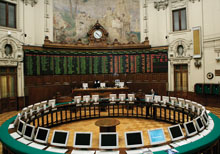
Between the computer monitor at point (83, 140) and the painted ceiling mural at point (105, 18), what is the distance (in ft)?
36.9

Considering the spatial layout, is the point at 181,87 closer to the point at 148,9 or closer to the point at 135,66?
the point at 135,66

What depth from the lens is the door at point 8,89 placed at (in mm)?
10523

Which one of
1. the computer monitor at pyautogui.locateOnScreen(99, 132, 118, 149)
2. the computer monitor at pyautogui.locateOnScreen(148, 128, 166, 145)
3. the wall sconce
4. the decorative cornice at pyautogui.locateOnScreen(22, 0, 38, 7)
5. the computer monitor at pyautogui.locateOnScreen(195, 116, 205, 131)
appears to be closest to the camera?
the computer monitor at pyautogui.locateOnScreen(99, 132, 118, 149)

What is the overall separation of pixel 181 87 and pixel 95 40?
8.19 m

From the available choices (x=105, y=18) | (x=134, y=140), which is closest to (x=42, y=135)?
(x=134, y=140)

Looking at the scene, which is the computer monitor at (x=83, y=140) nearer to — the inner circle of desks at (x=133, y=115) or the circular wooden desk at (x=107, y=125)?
the inner circle of desks at (x=133, y=115)

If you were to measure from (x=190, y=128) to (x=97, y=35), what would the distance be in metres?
11.4

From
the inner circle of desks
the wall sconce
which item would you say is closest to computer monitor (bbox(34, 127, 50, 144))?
the inner circle of desks

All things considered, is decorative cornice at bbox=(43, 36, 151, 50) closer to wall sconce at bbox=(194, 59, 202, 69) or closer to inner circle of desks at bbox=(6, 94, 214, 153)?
wall sconce at bbox=(194, 59, 202, 69)

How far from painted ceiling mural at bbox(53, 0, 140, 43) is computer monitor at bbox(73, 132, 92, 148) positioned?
11.2 metres

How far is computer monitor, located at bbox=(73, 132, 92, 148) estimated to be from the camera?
11.8 ft

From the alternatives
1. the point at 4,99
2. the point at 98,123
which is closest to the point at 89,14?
the point at 4,99

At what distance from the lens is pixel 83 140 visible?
3.66 metres

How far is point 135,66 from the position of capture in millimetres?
13469
